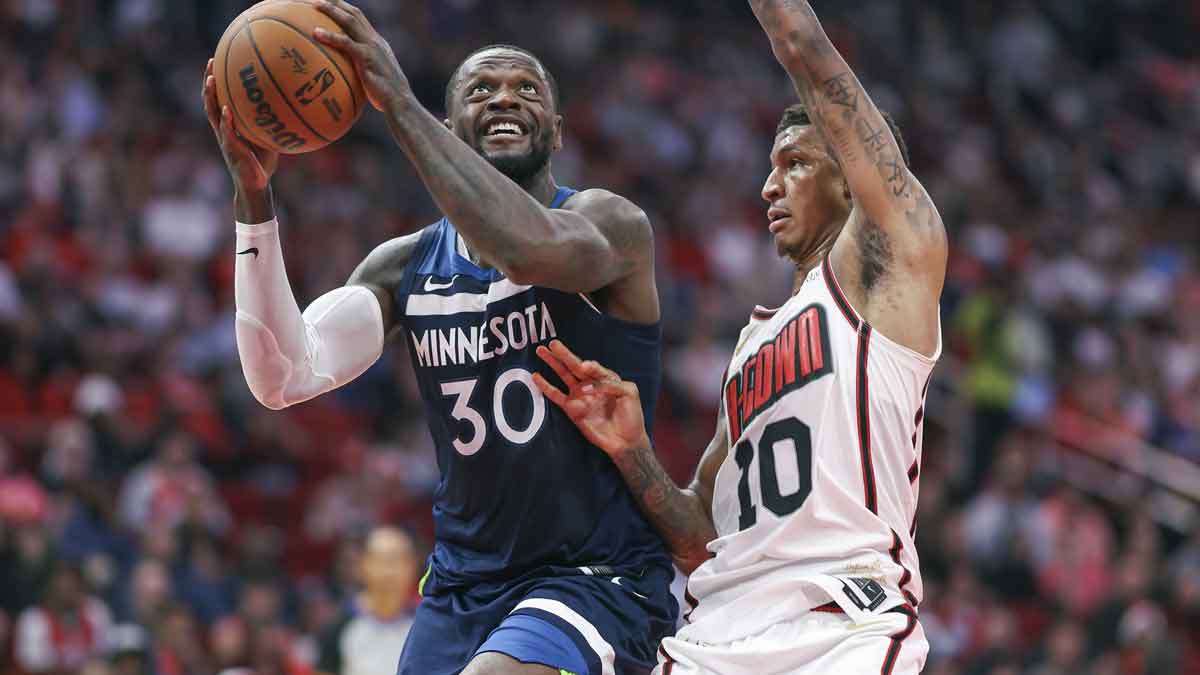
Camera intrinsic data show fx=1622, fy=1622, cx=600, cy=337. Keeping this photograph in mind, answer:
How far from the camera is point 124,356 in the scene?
12.1 m

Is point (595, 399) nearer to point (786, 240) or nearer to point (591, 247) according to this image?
point (591, 247)

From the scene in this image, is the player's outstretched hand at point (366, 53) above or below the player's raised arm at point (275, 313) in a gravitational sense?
above

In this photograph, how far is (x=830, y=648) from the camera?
407 cm

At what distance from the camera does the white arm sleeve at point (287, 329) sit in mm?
4648

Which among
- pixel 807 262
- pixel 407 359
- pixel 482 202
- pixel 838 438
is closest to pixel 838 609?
pixel 838 438

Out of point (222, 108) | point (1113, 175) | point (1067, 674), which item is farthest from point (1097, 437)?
point (222, 108)

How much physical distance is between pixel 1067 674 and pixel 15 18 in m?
10.6

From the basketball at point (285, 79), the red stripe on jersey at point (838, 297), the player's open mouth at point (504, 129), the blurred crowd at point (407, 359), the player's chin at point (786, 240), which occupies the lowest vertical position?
the blurred crowd at point (407, 359)

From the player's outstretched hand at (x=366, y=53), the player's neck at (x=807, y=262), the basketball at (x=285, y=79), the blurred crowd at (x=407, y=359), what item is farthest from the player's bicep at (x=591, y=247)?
the blurred crowd at (x=407, y=359)

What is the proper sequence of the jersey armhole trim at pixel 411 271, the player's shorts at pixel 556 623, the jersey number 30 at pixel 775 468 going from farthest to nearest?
the jersey armhole trim at pixel 411 271 → the player's shorts at pixel 556 623 → the jersey number 30 at pixel 775 468

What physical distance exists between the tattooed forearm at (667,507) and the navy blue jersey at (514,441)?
5 centimetres

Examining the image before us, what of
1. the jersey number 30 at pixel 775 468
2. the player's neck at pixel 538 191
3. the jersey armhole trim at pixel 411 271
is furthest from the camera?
the jersey armhole trim at pixel 411 271

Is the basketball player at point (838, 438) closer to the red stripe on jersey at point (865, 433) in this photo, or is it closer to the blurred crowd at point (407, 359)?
the red stripe on jersey at point (865, 433)

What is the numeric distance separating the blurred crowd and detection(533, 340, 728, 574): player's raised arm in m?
4.68
